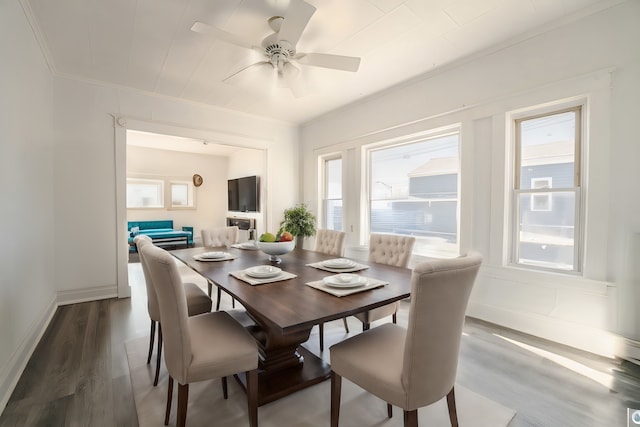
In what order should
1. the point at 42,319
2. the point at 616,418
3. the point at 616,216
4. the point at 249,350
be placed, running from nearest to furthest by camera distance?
the point at 249,350, the point at 616,418, the point at 616,216, the point at 42,319

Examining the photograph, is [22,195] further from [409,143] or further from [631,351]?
[631,351]

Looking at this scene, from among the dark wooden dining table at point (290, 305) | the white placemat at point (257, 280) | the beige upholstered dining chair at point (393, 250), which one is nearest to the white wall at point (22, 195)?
the dark wooden dining table at point (290, 305)

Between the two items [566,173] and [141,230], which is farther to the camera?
[141,230]

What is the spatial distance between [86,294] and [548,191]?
17.1 ft

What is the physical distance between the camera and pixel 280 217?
5234mm

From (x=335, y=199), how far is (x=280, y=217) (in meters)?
1.09

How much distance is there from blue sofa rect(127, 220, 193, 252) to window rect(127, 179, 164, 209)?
568 millimetres

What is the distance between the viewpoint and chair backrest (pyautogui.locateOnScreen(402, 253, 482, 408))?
1.08 metres

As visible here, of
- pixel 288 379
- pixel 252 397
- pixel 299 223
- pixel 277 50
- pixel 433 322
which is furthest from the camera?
pixel 299 223

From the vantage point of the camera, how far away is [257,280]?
5.53 feet

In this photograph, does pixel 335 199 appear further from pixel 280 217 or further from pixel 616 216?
pixel 616 216

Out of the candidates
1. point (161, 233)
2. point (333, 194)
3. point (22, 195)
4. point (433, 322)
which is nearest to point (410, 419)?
point (433, 322)

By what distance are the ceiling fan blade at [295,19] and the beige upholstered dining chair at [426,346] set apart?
69.2 inches

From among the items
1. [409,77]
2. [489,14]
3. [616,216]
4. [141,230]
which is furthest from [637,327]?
[141,230]
